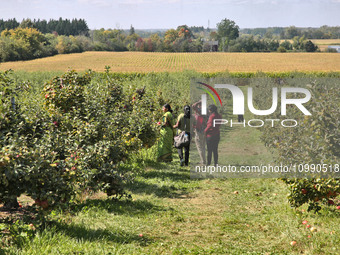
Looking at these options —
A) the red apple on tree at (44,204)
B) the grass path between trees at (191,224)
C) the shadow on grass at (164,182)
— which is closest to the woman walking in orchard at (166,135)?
the shadow on grass at (164,182)

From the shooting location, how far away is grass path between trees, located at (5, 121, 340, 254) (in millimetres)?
3719

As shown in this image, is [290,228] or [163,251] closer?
[163,251]

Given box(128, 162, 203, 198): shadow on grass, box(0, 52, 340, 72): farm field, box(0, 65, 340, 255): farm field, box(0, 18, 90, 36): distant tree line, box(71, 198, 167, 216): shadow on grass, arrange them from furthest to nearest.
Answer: box(0, 18, 90, 36): distant tree line < box(0, 52, 340, 72): farm field < box(128, 162, 203, 198): shadow on grass < box(71, 198, 167, 216): shadow on grass < box(0, 65, 340, 255): farm field

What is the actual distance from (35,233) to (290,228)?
11.2 feet

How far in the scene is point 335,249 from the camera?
3.77 metres

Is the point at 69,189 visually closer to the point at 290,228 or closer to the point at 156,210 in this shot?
the point at 156,210

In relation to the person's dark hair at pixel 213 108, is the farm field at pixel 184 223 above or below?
below

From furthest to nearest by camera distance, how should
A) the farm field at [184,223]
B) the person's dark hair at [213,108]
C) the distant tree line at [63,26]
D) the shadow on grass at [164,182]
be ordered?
1. the distant tree line at [63,26]
2. the person's dark hair at [213,108]
3. the shadow on grass at [164,182]
4. the farm field at [184,223]

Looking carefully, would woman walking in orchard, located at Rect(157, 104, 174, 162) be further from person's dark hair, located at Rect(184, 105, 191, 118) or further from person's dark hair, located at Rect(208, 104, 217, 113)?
person's dark hair, located at Rect(208, 104, 217, 113)

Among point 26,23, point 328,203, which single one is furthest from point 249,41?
point 328,203

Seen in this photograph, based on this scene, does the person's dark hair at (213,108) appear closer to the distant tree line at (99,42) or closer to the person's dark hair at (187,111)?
the person's dark hair at (187,111)

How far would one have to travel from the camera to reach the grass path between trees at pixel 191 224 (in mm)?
3719

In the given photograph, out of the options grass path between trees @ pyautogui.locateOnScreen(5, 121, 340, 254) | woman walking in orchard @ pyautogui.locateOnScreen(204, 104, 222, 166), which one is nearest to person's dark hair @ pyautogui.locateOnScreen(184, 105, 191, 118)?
woman walking in orchard @ pyautogui.locateOnScreen(204, 104, 222, 166)

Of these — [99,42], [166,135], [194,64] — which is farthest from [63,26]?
[166,135]
